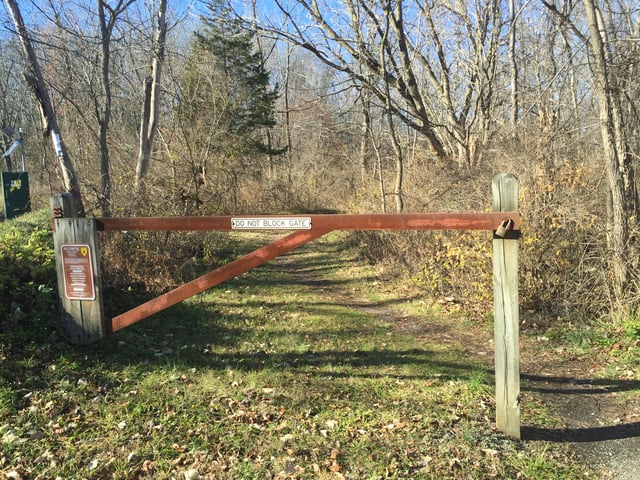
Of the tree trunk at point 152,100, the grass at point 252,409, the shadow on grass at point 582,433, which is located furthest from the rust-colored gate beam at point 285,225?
the tree trunk at point 152,100

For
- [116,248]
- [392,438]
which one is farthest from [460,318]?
[116,248]

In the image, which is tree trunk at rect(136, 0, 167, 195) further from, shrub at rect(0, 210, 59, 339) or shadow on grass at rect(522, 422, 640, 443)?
shadow on grass at rect(522, 422, 640, 443)

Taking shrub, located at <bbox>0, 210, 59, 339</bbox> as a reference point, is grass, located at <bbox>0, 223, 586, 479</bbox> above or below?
below

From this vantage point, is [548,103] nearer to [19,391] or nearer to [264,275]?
[264,275]

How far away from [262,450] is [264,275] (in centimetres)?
624

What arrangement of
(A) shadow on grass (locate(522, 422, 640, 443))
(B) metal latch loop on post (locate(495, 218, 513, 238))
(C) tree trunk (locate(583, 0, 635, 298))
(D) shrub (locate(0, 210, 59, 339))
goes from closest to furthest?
(B) metal latch loop on post (locate(495, 218, 513, 238)) → (A) shadow on grass (locate(522, 422, 640, 443)) → (D) shrub (locate(0, 210, 59, 339)) → (C) tree trunk (locate(583, 0, 635, 298))

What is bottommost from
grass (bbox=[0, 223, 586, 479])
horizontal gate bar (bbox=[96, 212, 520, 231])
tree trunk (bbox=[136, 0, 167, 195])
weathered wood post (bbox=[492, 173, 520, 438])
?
grass (bbox=[0, 223, 586, 479])

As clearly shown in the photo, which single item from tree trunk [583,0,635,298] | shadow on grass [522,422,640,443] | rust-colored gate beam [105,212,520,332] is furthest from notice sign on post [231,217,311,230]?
tree trunk [583,0,635,298]

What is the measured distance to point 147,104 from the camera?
29.9 ft

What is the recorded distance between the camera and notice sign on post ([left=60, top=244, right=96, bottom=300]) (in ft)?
13.4

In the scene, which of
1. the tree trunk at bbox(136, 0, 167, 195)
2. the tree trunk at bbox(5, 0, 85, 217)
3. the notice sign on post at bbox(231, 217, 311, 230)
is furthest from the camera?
the tree trunk at bbox(136, 0, 167, 195)

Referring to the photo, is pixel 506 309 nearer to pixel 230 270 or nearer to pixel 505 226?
pixel 505 226

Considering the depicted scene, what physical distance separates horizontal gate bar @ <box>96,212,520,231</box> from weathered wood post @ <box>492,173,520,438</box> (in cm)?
11

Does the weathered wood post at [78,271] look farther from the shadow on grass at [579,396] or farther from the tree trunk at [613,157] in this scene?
the tree trunk at [613,157]
